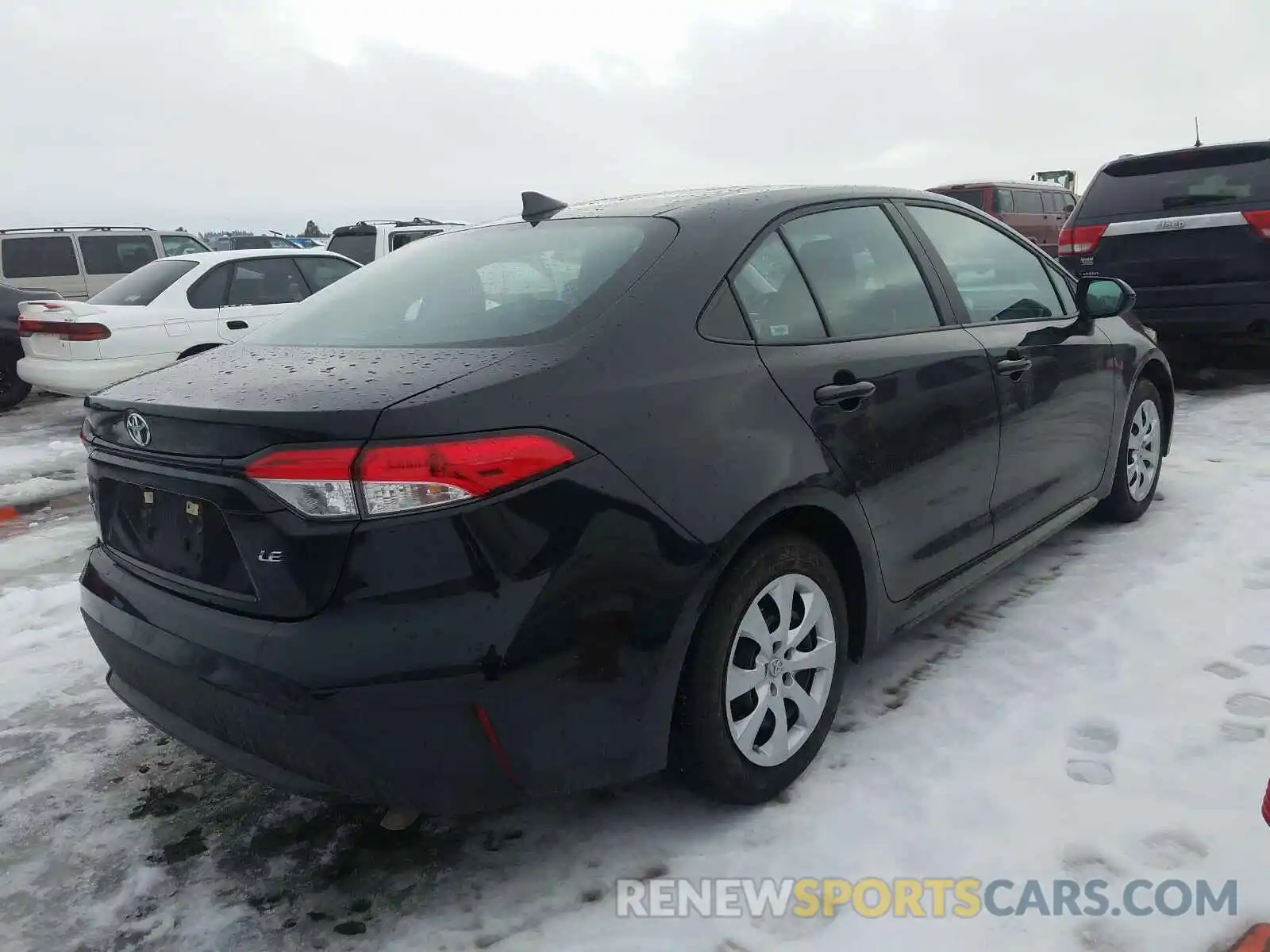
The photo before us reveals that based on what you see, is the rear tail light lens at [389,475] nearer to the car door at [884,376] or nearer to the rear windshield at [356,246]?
the car door at [884,376]

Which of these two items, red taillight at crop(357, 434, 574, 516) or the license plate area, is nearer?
red taillight at crop(357, 434, 574, 516)

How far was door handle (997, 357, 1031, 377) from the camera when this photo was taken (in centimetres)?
336

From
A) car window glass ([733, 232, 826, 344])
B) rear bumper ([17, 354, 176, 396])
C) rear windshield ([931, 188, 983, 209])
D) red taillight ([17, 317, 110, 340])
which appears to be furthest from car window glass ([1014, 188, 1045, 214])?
car window glass ([733, 232, 826, 344])

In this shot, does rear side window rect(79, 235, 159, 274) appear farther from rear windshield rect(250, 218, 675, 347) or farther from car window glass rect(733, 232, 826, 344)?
car window glass rect(733, 232, 826, 344)

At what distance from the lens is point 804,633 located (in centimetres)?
257

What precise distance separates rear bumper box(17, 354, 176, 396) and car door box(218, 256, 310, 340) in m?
0.57

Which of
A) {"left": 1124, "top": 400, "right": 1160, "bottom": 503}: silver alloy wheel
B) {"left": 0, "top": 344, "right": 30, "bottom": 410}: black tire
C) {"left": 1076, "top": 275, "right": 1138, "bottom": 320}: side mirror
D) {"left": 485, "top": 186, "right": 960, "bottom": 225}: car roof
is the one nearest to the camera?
{"left": 485, "top": 186, "right": 960, "bottom": 225}: car roof

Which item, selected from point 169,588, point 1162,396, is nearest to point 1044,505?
point 1162,396

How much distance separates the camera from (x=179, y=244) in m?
13.7

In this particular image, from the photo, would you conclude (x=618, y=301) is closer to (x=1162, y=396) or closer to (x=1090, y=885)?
(x=1090, y=885)

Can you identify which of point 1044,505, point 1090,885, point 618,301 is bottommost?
point 1090,885

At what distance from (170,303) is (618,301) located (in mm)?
7075

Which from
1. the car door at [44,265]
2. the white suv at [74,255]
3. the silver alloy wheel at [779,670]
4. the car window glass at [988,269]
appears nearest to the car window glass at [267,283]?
the white suv at [74,255]

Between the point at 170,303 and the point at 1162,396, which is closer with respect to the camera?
the point at 1162,396
